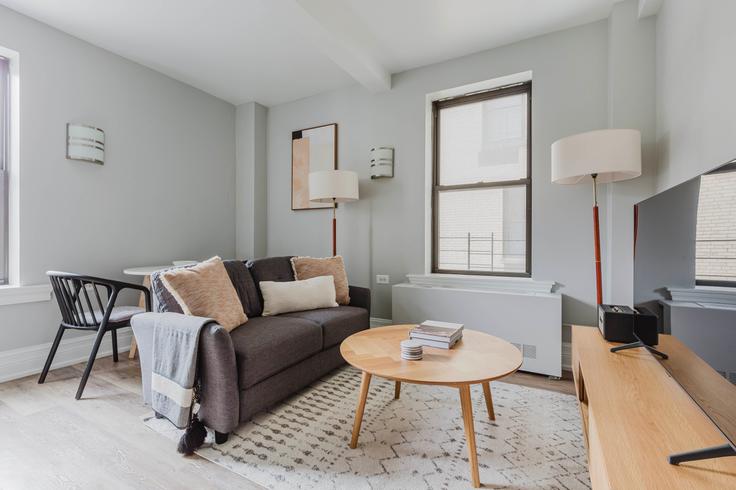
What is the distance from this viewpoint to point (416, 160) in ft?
10.8

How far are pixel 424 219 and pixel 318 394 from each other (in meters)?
1.83

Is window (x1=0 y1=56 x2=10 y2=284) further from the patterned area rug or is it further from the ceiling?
the patterned area rug

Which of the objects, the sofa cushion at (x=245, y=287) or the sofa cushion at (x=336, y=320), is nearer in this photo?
the sofa cushion at (x=336, y=320)

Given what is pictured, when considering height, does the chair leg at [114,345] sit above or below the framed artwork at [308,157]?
below

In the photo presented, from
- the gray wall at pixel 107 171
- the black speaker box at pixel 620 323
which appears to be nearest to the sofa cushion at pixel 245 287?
the gray wall at pixel 107 171

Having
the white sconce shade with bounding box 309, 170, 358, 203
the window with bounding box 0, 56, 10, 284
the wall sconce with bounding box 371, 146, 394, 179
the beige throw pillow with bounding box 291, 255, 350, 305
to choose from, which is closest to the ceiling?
the window with bounding box 0, 56, 10, 284

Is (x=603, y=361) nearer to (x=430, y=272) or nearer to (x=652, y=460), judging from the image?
(x=652, y=460)

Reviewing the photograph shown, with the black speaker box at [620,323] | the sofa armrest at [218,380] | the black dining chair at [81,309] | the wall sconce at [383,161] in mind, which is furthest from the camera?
the wall sconce at [383,161]

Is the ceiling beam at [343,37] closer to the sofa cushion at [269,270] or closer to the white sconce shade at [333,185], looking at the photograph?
the white sconce shade at [333,185]

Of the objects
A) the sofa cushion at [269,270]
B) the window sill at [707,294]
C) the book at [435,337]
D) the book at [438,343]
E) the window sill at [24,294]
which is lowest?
the book at [438,343]

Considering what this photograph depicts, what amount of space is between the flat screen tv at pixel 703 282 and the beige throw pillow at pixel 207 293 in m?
2.06

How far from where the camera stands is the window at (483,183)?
3.01 meters

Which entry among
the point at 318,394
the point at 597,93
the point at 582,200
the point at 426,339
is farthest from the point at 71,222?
the point at 597,93

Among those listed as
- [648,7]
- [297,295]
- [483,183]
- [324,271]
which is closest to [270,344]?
[297,295]
